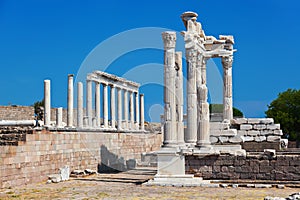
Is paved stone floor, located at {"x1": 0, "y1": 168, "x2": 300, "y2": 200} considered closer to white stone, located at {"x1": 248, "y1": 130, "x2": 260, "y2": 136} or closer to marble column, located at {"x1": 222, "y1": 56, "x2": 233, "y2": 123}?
white stone, located at {"x1": 248, "y1": 130, "x2": 260, "y2": 136}

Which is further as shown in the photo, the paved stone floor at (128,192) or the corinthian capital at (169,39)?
the corinthian capital at (169,39)

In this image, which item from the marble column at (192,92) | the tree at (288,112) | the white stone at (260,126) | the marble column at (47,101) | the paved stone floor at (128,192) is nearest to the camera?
the paved stone floor at (128,192)

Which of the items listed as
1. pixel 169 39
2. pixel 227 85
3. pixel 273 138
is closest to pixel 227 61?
pixel 227 85

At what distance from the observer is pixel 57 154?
19422mm

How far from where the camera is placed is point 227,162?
16.6 m

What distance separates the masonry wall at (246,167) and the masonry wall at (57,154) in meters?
5.54

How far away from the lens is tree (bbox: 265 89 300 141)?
4819 centimetres

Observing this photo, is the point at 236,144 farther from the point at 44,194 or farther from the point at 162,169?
the point at 44,194

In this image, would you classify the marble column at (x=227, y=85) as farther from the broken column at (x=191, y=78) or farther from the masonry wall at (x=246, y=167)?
the masonry wall at (x=246, y=167)

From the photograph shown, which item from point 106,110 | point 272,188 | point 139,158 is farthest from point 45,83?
point 272,188

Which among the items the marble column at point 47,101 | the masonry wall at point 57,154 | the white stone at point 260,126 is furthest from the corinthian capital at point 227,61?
the marble column at point 47,101

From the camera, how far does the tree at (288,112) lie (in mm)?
48188

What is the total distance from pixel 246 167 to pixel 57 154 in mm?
7687

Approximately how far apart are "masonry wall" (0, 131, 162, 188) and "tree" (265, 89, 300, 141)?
76.7ft
